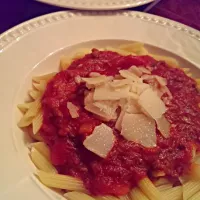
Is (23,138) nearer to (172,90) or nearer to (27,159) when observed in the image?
(27,159)

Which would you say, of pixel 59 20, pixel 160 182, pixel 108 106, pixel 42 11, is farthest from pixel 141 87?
pixel 42 11

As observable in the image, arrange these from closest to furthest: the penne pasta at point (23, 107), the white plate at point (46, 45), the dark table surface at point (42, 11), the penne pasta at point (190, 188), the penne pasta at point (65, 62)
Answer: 1. the white plate at point (46, 45)
2. the penne pasta at point (190, 188)
3. the penne pasta at point (23, 107)
4. the penne pasta at point (65, 62)
5. the dark table surface at point (42, 11)

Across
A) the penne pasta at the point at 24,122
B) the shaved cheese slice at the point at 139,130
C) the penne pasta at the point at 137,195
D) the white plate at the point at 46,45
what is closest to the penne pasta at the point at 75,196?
the white plate at the point at 46,45

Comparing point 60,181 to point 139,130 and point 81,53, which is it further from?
point 81,53

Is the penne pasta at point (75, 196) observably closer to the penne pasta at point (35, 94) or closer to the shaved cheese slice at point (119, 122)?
the shaved cheese slice at point (119, 122)

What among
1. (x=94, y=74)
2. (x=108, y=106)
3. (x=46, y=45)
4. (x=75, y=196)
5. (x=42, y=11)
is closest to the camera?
(x=75, y=196)

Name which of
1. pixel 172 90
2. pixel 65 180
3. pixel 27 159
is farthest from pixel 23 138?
pixel 172 90

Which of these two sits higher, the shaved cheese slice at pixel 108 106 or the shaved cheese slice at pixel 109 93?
the shaved cheese slice at pixel 109 93
